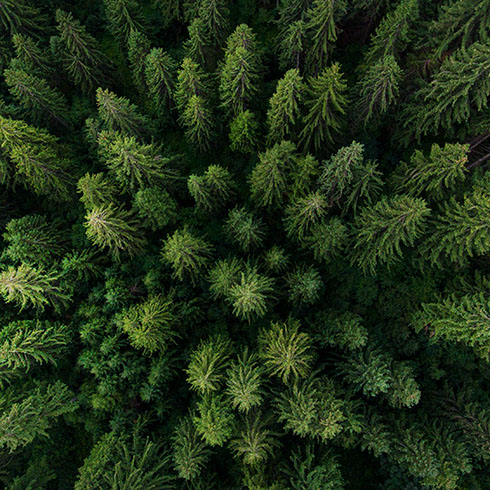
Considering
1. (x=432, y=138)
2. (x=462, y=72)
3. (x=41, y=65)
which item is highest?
(x=41, y=65)

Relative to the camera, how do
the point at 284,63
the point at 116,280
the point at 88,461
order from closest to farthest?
1. the point at 88,461
2. the point at 116,280
3. the point at 284,63

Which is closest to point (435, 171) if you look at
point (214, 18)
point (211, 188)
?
point (211, 188)

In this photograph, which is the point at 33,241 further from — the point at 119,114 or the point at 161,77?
the point at 161,77

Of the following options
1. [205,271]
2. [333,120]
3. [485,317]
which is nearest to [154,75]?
[333,120]

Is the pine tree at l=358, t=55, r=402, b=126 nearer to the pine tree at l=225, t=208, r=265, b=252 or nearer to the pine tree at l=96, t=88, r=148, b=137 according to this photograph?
the pine tree at l=225, t=208, r=265, b=252

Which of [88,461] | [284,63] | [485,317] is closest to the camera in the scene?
[485,317]

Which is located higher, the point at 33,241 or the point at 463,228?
the point at 33,241

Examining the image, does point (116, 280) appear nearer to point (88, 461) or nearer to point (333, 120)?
point (88, 461)
